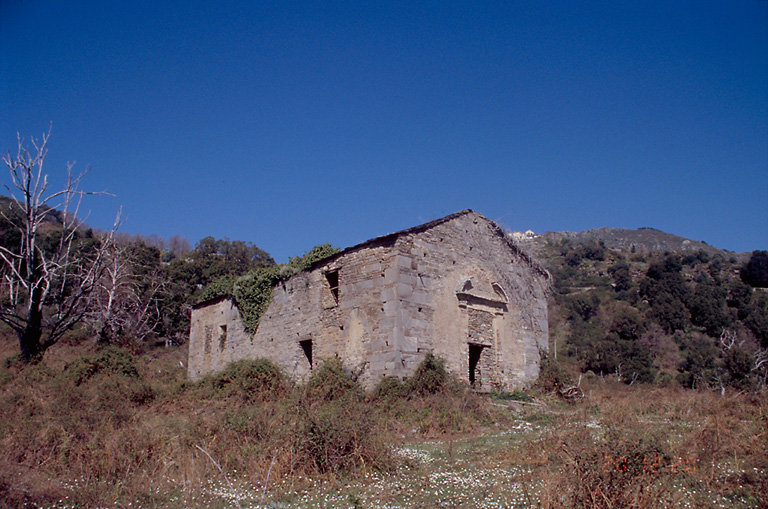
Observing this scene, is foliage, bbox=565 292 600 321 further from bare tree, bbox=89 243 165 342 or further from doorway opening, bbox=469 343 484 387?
bare tree, bbox=89 243 165 342

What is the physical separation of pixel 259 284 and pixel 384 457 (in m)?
12.4

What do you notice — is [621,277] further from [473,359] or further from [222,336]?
Result: [222,336]

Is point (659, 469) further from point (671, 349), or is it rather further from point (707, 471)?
point (671, 349)

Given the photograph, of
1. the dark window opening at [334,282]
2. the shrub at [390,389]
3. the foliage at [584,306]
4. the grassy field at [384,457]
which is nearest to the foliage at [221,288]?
the dark window opening at [334,282]

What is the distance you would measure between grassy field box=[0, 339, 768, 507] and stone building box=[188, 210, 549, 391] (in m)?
2.47

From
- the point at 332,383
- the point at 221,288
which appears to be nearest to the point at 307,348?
the point at 332,383

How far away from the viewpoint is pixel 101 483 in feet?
25.0

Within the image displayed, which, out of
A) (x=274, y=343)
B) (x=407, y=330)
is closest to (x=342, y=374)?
(x=407, y=330)

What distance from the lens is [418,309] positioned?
15.4m

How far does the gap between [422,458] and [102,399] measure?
8380 mm

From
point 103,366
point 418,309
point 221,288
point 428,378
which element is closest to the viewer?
point 428,378

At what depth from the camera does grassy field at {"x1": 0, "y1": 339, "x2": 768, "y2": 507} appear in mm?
6902

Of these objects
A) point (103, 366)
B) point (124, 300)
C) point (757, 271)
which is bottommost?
point (103, 366)

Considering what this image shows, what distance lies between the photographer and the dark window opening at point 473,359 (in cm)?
1720
